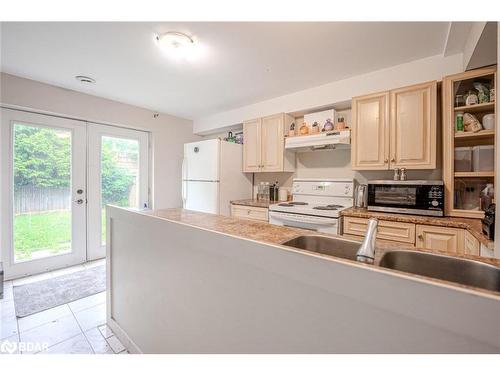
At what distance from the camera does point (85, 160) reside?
124 inches

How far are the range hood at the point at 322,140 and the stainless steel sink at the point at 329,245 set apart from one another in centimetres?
177

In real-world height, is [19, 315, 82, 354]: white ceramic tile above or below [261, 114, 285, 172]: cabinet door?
below

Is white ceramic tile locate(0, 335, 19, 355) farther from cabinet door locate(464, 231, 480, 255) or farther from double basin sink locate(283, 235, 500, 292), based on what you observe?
cabinet door locate(464, 231, 480, 255)

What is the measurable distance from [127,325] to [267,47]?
2.50 meters

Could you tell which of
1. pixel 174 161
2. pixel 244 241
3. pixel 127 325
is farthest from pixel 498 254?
pixel 174 161

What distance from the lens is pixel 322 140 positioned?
2689 mm

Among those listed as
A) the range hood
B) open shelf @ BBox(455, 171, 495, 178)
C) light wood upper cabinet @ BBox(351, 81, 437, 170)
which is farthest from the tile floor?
open shelf @ BBox(455, 171, 495, 178)

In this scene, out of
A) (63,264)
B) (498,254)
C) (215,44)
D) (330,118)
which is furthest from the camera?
(63,264)

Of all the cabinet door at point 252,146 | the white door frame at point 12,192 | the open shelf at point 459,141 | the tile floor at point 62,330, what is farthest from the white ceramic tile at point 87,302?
the open shelf at point 459,141

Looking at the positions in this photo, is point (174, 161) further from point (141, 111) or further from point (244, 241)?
point (244, 241)

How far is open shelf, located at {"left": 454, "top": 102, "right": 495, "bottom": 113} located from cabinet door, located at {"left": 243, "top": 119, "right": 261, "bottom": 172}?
2.19 meters

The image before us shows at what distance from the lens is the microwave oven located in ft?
6.42

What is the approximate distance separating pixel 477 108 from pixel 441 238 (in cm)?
115

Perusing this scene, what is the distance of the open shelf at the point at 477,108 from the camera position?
182cm
